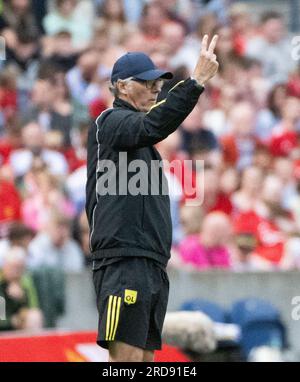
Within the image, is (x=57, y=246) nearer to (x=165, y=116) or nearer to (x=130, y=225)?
(x=130, y=225)

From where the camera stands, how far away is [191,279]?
38.4 feet

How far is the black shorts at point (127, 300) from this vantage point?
7242 millimetres

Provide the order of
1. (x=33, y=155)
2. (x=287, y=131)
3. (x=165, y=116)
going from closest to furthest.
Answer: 1. (x=165, y=116)
2. (x=33, y=155)
3. (x=287, y=131)

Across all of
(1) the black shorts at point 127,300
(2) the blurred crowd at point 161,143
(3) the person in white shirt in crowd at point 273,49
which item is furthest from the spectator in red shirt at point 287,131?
(1) the black shorts at point 127,300

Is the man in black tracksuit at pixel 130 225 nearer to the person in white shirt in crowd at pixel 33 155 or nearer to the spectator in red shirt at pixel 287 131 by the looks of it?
the person in white shirt in crowd at pixel 33 155

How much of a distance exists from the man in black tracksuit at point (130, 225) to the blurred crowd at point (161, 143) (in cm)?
366

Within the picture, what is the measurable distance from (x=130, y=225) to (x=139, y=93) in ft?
2.47

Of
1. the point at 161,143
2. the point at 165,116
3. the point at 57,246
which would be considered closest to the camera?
the point at 165,116

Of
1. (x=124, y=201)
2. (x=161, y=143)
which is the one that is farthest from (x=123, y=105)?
(x=161, y=143)

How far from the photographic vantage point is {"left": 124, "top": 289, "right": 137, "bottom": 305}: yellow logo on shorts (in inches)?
285

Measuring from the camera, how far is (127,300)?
7.23 metres
